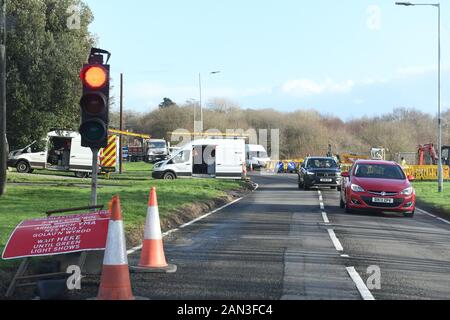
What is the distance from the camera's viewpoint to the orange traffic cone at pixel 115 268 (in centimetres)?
679

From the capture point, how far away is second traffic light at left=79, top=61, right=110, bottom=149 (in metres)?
9.37

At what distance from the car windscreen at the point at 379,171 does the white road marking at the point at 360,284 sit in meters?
10.9

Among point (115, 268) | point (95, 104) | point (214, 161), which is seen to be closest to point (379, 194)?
point (95, 104)

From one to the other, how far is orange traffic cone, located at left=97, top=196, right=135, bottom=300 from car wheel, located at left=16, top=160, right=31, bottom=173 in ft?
108

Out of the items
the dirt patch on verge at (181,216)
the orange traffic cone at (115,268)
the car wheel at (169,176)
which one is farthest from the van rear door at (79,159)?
the orange traffic cone at (115,268)

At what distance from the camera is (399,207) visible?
1845cm

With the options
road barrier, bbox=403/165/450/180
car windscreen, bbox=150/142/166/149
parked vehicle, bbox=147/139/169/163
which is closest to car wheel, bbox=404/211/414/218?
road barrier, bbox=403/165/450/180

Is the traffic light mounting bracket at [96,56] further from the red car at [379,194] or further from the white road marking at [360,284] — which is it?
the red car at [379,194]

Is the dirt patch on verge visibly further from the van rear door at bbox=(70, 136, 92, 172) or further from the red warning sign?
the van rear door at bbox=(70, 136, 92, 172)

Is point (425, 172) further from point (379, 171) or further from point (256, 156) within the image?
point (379, 171)

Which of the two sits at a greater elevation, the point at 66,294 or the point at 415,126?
the point at 415,126
